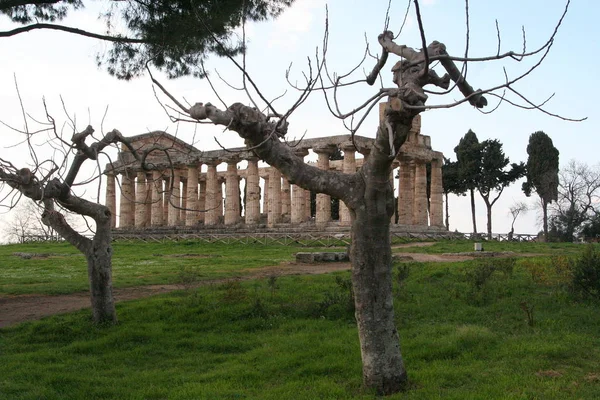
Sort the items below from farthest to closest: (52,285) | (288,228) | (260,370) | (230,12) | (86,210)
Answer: (288,228)
(52,285)
(230,12)
(86,210)
(260,370)

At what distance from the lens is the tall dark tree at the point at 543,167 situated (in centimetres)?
4503

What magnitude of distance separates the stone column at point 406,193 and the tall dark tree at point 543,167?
11.3 metres

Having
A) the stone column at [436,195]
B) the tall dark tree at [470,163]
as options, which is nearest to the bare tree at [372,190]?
the stone column at [436,195]

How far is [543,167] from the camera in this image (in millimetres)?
46250

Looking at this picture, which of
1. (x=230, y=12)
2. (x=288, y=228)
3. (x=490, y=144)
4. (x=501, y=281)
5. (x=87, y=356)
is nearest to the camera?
(x=87, y=356)

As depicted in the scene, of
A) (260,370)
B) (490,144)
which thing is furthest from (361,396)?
(490,144)

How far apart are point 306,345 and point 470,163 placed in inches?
1676

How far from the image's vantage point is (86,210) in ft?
34.3

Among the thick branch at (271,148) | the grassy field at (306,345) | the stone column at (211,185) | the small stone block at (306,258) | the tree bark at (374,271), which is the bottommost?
the grassy field at (306,345)

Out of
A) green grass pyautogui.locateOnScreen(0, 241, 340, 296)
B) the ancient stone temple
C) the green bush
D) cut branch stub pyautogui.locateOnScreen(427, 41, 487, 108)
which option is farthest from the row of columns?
cut branch stub pyautogui.locateOnScreen(427, 41, 487, 108)

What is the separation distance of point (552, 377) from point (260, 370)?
3.62 m

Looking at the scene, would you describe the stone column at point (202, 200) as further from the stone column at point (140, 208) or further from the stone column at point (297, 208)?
the stone column at point (297, 208)

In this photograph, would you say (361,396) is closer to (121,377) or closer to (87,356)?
(121,377)

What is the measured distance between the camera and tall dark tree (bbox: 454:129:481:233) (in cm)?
4916
